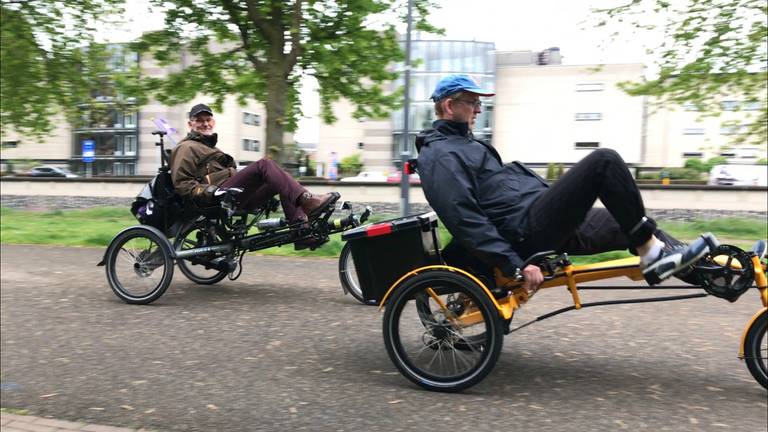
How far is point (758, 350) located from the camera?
10.5 feet

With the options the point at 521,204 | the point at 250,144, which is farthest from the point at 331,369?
the point at 250,144

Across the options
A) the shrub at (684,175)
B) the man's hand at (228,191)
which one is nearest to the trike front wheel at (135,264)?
the man's hand at (228,191)

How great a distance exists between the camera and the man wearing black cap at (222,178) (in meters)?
5.34

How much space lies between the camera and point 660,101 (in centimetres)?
1198

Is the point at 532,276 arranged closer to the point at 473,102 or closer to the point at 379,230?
the point at 379,230

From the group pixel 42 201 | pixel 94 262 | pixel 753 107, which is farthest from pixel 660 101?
pixel 42 201

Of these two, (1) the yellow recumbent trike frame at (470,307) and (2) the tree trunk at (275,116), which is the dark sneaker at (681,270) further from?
(2) the tree trunk at (275,116)

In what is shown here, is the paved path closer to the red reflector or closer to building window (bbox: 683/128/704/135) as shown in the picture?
the red reflector

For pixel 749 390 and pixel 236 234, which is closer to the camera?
pixel 749 390

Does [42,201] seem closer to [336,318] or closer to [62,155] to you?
[336,318]

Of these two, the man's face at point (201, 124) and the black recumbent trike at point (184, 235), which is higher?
the man's face at point (201, 124)

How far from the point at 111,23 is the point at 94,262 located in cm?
826

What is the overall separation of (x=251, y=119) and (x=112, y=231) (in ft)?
200

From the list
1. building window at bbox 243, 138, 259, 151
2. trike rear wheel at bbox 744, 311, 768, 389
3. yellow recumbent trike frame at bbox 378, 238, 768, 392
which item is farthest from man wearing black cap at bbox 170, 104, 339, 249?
building window at bbox 243, 138, 259, 151
